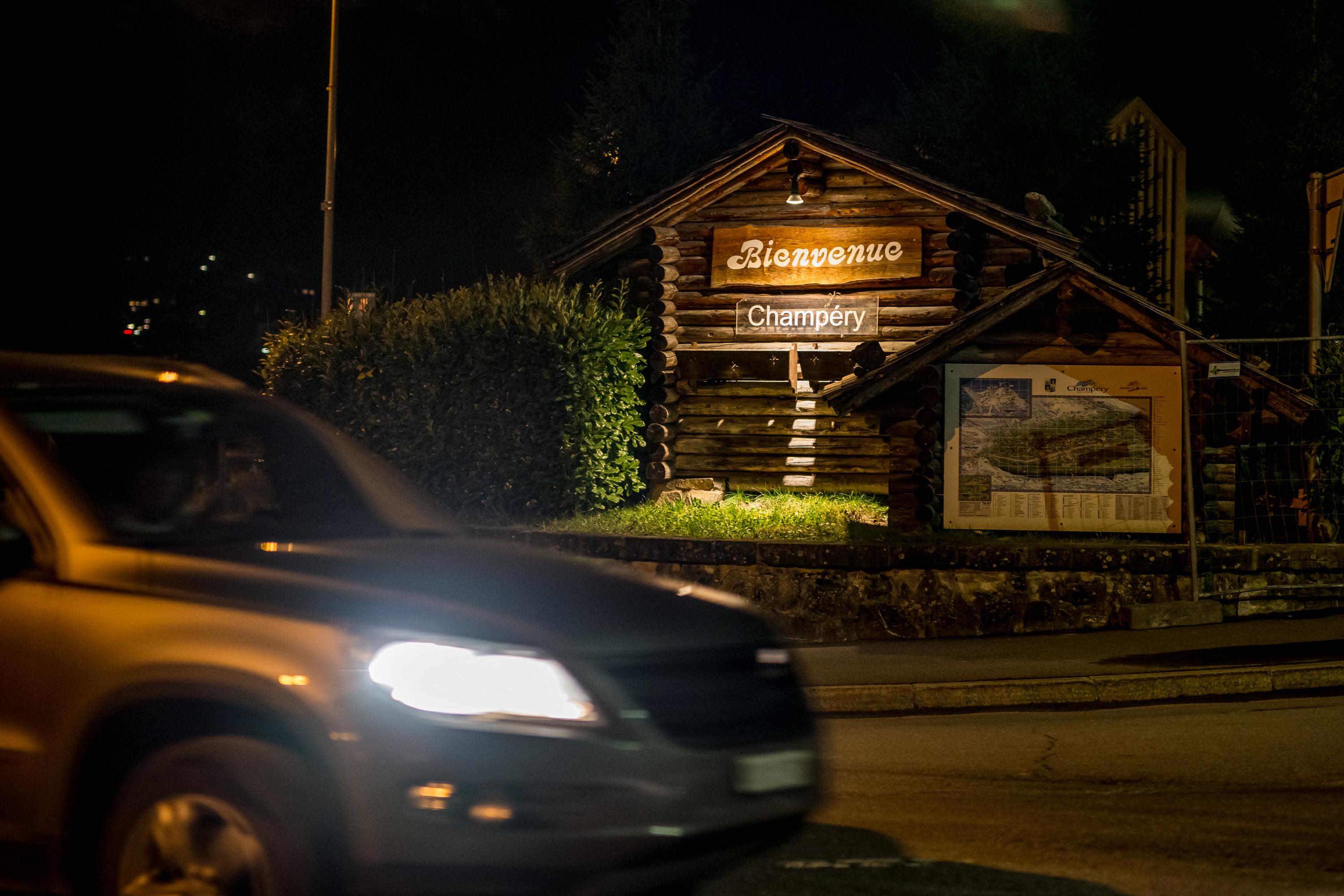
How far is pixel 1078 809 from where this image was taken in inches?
268

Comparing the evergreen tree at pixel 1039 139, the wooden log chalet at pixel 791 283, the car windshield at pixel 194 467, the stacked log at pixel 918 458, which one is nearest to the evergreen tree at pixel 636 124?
the evergreen tree at pixel 1039 139

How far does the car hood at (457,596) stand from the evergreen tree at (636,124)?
33.9 metres

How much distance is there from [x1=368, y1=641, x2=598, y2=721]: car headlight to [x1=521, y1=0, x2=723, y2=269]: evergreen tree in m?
34.5

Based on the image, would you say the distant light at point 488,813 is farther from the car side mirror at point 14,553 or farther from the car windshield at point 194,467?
the car side mirror at point 14,553

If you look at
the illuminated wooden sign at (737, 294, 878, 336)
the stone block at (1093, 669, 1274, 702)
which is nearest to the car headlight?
the stone block at (1093, 669, 1274, 702)

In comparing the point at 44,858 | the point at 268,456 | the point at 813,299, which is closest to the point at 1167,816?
the point at 268,456

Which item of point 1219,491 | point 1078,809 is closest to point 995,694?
point 1078,809

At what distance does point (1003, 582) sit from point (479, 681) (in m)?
10.2

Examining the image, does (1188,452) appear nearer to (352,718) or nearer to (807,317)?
(807,317)

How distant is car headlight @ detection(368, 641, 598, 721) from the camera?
3727mm

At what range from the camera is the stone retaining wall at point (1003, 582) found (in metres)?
13.2

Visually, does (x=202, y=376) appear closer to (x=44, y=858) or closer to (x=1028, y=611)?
(x=44, y=858)

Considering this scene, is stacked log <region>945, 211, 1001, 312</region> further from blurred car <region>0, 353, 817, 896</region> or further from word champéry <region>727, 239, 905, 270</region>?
blurred car <region>0, 353, 817, 896</region>

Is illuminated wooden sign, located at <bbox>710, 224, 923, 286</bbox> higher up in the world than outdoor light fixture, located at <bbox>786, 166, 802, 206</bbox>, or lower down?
lower down
